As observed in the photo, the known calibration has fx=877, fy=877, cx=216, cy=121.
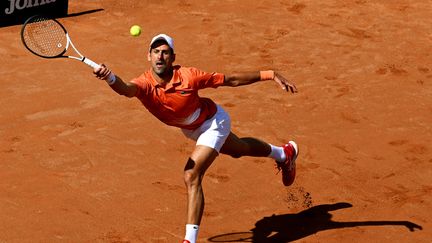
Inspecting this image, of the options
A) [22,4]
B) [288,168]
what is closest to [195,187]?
[288,168]

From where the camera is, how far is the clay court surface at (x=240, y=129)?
8.76m

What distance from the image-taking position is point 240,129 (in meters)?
11.1

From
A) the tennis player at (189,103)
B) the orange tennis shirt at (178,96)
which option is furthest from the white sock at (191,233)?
the orange tennis shirt at (178,96)

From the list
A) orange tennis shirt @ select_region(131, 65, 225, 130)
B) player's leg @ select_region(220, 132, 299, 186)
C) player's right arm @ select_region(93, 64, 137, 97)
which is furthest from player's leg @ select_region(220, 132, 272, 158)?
player's right arm @ select_region(93, 64, 137, 97)

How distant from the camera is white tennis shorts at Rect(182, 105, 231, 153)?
8070mm

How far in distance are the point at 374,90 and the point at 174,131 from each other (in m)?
3.28

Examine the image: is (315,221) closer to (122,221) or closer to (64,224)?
(122,221)

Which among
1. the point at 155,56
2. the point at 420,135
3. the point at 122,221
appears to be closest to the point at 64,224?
the point at 122,221

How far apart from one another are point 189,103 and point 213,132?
15.4 inches

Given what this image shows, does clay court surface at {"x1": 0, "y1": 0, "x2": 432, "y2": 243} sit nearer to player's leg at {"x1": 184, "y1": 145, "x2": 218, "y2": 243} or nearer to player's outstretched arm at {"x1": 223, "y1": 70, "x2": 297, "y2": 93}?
player's leg at {"x1": 184, "y1": 145, "x2": 218, "y2": 243}

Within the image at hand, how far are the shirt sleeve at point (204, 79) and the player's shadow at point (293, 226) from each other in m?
1.50

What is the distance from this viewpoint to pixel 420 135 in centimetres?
1121

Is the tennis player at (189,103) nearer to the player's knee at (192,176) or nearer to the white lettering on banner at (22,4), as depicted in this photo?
the player's knee at (192,176)

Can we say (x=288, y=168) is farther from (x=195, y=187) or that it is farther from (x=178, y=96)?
(x=178, y=96)
